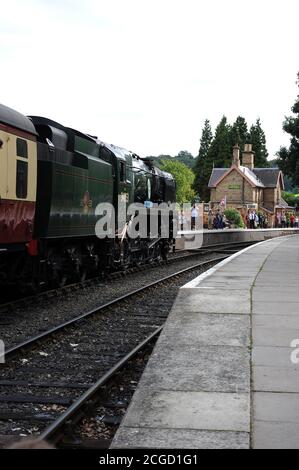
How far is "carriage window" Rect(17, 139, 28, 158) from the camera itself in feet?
33.7

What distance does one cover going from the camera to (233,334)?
7.55 metres

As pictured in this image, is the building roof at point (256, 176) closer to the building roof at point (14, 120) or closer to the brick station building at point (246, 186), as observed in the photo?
the brick station building at point (246, 186)

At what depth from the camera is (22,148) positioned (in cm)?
1044

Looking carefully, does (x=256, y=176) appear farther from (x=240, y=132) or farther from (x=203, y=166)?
(x=240, y=132)

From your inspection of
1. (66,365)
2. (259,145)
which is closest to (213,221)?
(66,365)

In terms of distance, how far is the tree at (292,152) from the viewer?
2914 cm

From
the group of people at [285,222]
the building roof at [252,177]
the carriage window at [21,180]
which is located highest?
the building roof at [252,177]

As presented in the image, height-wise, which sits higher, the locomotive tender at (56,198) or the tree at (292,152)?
the tree at (292,152)

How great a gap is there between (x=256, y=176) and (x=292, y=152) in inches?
2499

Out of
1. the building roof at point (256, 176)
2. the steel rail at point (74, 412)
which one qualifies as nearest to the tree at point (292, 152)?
the steel rail at point (74, 412)

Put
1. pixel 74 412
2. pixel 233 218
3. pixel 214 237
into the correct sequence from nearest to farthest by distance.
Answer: pixel 74 412
pixel 214 237
pixel 233 218

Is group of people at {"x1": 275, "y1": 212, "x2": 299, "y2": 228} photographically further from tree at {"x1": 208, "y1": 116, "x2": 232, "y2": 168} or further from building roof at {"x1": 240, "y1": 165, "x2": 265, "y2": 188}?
tree at {"x1": 208, "y1": 116, "x2": 232, "y2": 168}

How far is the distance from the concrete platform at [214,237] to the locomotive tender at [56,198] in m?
14.3

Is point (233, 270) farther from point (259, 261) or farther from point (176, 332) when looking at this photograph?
point (176, 332)
